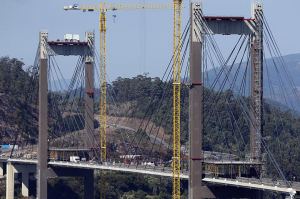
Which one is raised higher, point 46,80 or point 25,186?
point 46,80

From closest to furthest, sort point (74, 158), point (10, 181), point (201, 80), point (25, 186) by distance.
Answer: point (201, 80)
point (74, 158)
point (10, 181)
point (25, 186)

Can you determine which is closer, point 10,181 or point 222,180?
point 222,180

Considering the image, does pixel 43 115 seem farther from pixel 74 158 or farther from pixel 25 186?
pixel 25 186

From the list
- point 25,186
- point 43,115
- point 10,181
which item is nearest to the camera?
point 43,115

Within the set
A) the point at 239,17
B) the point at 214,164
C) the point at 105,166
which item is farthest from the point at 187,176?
the point at 105,166

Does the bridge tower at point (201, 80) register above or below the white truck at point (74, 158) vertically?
above

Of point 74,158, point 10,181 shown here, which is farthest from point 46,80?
point 10,181

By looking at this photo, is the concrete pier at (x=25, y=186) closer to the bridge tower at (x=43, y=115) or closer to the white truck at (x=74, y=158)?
the white truck at (x=74, y=158)

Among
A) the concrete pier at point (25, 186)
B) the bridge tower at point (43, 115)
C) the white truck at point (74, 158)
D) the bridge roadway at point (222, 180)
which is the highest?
the bridge tower at point (43, 115)

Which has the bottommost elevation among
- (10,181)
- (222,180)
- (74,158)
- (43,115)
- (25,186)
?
(25,186)

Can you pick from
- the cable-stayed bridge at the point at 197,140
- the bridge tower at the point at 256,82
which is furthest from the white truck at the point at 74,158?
the bridge tower at the point at 256,82

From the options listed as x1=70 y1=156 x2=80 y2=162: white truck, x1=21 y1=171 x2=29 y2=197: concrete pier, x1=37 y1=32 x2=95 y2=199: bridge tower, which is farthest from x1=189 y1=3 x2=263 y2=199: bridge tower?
x1=21 y1=171 x2=29 y2=197: concrete pier
